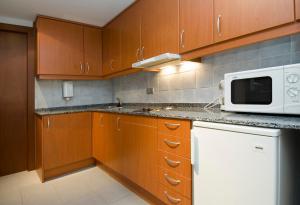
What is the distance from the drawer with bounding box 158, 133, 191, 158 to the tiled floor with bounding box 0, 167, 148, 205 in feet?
2.46

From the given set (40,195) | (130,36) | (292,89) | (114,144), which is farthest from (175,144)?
(40,195)

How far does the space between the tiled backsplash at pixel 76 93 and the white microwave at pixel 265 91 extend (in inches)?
99.0

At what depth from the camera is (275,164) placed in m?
0.93

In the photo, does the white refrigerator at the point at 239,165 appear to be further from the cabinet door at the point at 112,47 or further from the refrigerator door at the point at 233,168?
the cabinet door at the point at 112,47

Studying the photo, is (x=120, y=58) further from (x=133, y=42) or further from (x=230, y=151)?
(x=230, y=151)

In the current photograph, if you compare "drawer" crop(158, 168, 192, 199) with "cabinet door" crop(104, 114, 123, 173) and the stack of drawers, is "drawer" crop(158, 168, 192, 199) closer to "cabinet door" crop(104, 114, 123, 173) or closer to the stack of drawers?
the stack of drawers

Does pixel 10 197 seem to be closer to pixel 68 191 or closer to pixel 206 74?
pixel 68 191

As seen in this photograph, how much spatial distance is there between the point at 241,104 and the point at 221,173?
0.53 m

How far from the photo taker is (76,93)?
323 cm

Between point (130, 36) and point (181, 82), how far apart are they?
0.89 metres

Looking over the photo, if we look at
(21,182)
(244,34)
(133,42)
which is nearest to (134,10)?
(133,42)

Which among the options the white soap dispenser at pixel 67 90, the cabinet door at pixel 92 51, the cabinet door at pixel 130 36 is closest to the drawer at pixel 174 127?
the cabinet door at pixel 130 36

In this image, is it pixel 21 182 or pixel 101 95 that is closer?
pixel 21 182

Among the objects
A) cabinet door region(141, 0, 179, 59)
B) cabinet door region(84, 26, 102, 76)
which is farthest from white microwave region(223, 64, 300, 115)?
cabinet door region(84, 26, 102, 76)
